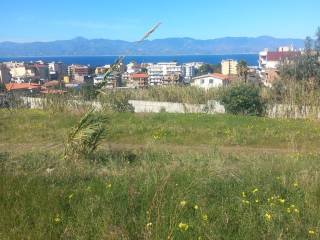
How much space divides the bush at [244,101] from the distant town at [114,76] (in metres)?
4.07

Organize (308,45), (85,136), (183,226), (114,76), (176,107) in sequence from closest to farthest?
(183,226), (114,76), (85,136), (176,107), (308,45)

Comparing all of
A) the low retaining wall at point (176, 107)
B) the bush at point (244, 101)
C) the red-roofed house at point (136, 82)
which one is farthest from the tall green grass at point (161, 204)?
the red-roofed house at point (136, 82)

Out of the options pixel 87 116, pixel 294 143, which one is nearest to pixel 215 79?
pixel 294 143

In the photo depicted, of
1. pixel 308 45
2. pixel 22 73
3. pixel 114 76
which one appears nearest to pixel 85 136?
pixel 114 76

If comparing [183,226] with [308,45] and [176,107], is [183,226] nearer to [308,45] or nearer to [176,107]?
[176,107]

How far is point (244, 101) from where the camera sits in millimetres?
20703

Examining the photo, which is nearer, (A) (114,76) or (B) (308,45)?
(A) (114,76)

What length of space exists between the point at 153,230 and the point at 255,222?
0.84m

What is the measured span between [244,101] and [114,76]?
14.3 meters

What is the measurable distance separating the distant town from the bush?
407 cm

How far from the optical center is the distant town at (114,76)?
8944mm

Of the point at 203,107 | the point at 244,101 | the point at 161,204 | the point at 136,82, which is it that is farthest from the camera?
the point at 136,82

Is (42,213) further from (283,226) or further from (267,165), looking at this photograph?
(267,165)

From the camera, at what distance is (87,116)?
747 centimetres
